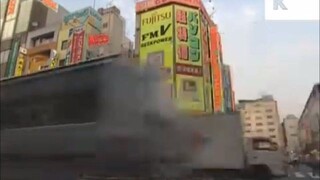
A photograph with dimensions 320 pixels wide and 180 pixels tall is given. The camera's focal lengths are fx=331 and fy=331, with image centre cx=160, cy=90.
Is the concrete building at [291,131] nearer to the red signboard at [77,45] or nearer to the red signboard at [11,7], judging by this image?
the red signboard at [77,45]

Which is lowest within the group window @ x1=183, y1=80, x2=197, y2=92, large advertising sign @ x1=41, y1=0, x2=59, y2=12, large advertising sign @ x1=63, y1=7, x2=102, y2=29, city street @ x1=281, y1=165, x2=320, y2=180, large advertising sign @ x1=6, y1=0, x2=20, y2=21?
city street @ x1=281, y1=165, x2=320, y2=180

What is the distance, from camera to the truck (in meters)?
2.31

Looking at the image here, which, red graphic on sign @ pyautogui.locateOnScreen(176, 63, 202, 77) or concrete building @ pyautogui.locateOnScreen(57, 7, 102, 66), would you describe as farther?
concrete building @ pyautogui.locateOnScreen(57, 7, 102, 66)

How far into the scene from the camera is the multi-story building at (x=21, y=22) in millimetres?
13953

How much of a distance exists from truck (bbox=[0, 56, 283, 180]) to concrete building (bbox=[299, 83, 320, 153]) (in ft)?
2.46

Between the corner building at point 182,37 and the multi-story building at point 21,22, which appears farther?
the multi-story building at point 21,22

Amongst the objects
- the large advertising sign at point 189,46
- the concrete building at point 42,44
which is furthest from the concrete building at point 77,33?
the large advertising sign at point 189,46

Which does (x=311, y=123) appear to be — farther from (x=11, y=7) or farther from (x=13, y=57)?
(x=11, y=7)

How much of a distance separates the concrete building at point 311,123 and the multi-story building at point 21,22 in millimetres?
12756

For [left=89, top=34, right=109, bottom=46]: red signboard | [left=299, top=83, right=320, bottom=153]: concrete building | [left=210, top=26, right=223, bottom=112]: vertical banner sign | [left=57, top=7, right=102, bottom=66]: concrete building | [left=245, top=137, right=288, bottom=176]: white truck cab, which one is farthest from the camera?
[left=89, top=34, right=109, bottom=46]: red signboard

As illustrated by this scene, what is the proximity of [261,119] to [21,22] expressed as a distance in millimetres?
14340

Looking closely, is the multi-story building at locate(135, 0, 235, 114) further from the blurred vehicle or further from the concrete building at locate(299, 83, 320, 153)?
the blurred vehicle

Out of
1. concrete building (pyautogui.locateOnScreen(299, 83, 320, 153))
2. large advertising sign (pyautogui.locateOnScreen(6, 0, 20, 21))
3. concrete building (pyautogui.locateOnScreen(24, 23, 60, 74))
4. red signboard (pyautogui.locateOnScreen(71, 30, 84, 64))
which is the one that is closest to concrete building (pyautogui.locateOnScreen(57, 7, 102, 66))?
red signboard (pyautogui.locateOnScreen(71, 30, 84, 64))

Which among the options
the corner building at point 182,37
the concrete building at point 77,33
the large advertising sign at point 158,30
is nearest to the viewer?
the corner building at point 182,37
